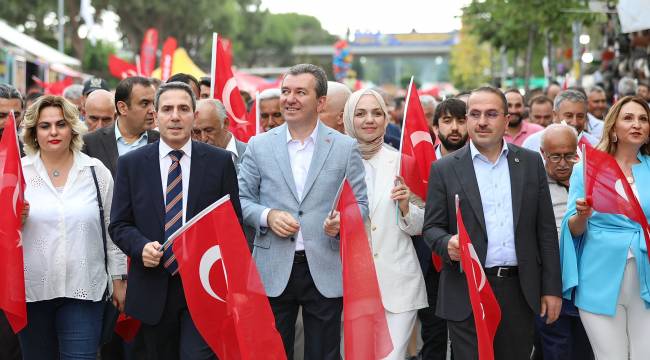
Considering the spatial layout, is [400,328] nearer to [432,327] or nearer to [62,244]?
[432,327]

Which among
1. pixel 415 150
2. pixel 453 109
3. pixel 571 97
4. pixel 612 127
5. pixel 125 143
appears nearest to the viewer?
pixel 612 127

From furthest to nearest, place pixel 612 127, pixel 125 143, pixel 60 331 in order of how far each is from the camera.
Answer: pixel 125 143 → pixel 612 127 → pixel 60 331

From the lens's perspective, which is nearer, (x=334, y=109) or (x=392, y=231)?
(x=392, y=231)

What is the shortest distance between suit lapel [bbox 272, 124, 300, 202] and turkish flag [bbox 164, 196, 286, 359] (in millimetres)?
480

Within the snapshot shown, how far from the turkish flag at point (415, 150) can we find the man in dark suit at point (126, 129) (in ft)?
6.06

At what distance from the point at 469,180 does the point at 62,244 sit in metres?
2.27

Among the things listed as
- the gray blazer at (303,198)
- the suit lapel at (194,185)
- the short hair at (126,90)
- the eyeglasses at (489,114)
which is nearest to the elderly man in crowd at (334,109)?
the short hair at (126,90)

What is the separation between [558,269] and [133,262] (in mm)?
2307

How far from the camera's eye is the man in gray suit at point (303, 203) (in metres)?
5.69

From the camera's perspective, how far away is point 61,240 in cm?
585

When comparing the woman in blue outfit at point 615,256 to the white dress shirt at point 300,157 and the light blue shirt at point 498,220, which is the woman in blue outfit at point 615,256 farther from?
the white dress shirt at point 300,157

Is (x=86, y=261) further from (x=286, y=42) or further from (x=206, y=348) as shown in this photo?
(x=286, y=42)

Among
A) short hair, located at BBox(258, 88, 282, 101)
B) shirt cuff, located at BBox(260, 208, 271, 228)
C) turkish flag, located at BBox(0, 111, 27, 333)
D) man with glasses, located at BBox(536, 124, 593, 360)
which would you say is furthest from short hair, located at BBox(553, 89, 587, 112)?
turkish flag, located at BBox(0, 111, 27, 333)

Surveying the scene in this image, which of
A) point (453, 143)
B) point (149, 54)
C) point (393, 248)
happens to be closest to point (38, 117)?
point (393, 248)
